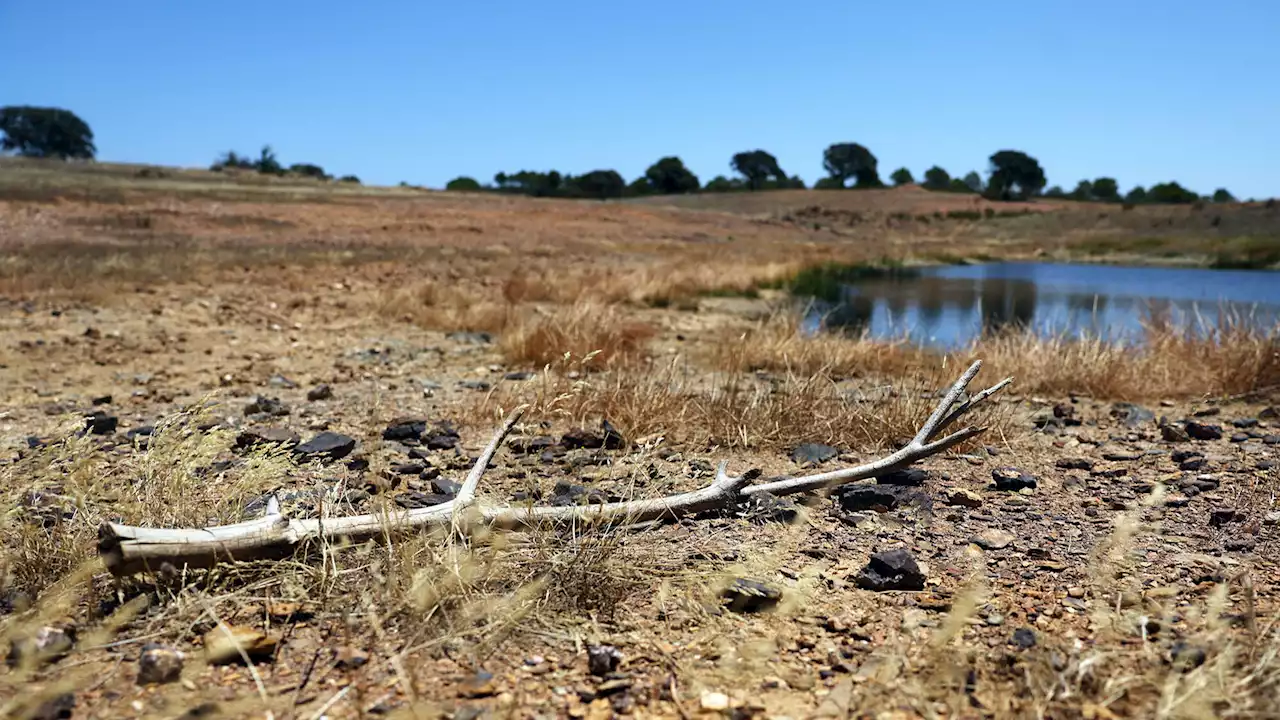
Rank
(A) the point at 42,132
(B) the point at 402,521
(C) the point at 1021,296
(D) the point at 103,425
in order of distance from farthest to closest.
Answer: (A) the point at 42,132
(C) the point at 1021,296
(D) the point at 103,425
(B) the point at 402,521

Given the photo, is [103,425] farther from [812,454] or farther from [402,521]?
[812,454]

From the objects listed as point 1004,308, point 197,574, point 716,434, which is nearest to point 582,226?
point 1004,308

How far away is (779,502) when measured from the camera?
3.20 meters

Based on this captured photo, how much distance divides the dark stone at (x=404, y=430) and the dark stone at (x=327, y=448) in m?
0.21

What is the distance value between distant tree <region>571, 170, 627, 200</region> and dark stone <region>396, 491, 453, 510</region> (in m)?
73.6

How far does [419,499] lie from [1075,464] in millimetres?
2812

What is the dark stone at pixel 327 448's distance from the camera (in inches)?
149

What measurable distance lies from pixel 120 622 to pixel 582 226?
27016mm

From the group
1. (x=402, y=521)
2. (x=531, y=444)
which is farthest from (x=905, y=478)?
(x=402, y=521)

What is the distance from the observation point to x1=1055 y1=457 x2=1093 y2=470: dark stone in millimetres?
3863

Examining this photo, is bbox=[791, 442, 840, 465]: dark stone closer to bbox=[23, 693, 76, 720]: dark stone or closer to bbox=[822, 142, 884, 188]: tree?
bbox=[23, 693, 76, 720]: dark stone

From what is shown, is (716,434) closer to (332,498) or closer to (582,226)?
(332,498)

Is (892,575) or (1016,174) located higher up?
(1016,174)

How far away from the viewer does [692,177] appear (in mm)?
89062
